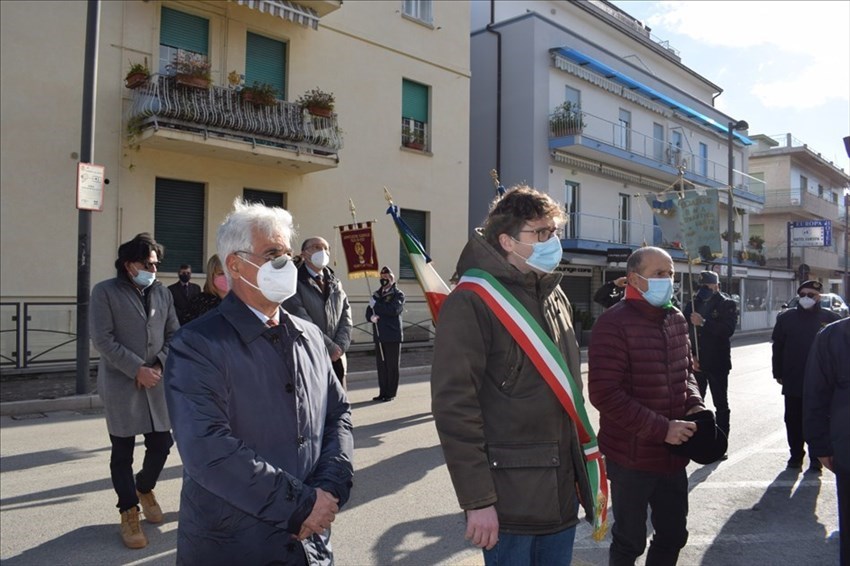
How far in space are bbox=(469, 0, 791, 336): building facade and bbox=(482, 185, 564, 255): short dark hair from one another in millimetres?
17996

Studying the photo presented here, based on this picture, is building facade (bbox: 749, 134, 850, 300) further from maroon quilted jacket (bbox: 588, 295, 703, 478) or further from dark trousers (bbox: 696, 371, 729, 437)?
maroon quilted jacket (bbox: 588, 295, 703, 478)

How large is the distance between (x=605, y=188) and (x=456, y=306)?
81.9 ft

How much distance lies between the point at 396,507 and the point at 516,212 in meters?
3.39

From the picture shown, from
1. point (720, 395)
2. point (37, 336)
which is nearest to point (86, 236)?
point (37, 336)

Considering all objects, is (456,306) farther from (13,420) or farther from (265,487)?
(13,420)

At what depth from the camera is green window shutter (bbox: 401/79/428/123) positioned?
18.9 metres

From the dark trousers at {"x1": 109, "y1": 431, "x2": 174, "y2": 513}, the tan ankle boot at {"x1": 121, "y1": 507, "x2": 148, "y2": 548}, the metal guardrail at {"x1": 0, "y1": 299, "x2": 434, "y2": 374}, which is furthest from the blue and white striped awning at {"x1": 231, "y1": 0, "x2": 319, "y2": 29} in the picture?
the tan ankle boot at {"x1": 121, "y1": 507, "x2": 148, "y2": 548}

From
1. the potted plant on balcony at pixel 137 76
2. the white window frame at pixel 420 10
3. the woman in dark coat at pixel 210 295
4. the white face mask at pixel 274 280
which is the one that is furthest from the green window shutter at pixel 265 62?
the white face mask at pixel 274 280

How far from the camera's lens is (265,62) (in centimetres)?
1570

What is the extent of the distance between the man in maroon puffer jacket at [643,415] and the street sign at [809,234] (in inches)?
1661

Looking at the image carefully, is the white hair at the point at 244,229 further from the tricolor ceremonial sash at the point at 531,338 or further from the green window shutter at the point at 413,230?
the green window shutter at the point at 413,230

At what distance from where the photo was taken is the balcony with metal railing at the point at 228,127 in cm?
1289

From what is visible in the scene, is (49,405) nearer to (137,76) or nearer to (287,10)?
(137,76)

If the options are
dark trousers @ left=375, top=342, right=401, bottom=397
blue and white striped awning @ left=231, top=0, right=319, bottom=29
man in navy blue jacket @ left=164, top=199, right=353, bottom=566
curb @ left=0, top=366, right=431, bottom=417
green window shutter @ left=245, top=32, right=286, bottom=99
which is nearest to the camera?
man in navy blue jacket @ left=164, top=199, right=353, bottom=566
